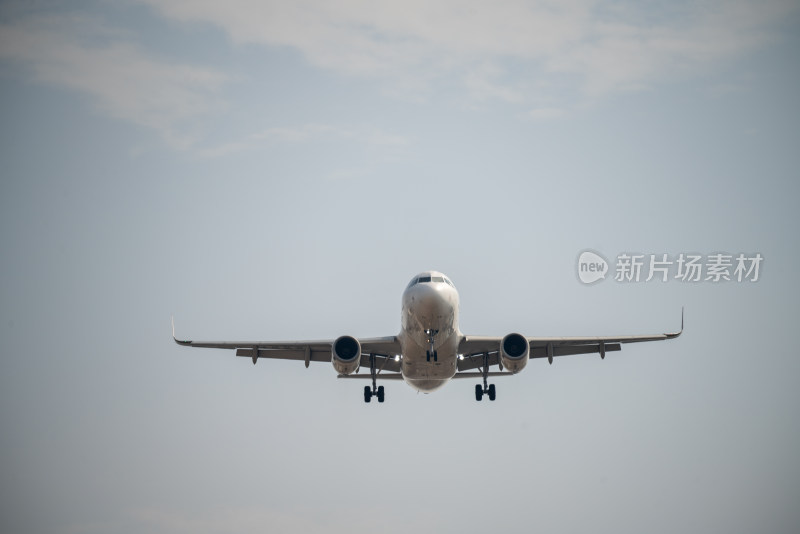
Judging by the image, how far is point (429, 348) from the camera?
135 ft

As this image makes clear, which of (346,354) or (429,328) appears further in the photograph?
(346,354)

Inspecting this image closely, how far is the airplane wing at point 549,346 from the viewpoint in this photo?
147ft

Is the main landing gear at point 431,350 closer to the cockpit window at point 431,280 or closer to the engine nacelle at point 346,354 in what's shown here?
the cockpit window at point 431,280

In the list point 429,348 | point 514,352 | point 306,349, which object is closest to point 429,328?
point 429,348

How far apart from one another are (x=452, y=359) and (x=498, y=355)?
4.18 meters

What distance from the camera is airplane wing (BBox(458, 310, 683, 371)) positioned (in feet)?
147

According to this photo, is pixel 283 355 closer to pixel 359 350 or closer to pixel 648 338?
pixel 359 350

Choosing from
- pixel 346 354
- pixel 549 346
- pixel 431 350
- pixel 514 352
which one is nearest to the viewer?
pixel 431 350

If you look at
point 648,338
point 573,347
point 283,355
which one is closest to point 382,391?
point 283,355

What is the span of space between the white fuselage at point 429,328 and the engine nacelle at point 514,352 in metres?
1.97

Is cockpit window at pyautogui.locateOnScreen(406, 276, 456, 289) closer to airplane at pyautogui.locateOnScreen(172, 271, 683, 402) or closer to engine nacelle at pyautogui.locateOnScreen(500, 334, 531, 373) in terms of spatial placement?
airplane at pyautogui.locateOnScreen(172, 271, 683, 402)

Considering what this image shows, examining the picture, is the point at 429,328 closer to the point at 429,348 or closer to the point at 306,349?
the point at 429,348

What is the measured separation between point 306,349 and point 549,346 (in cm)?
1102

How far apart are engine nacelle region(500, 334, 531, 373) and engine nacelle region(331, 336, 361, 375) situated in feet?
19.4
